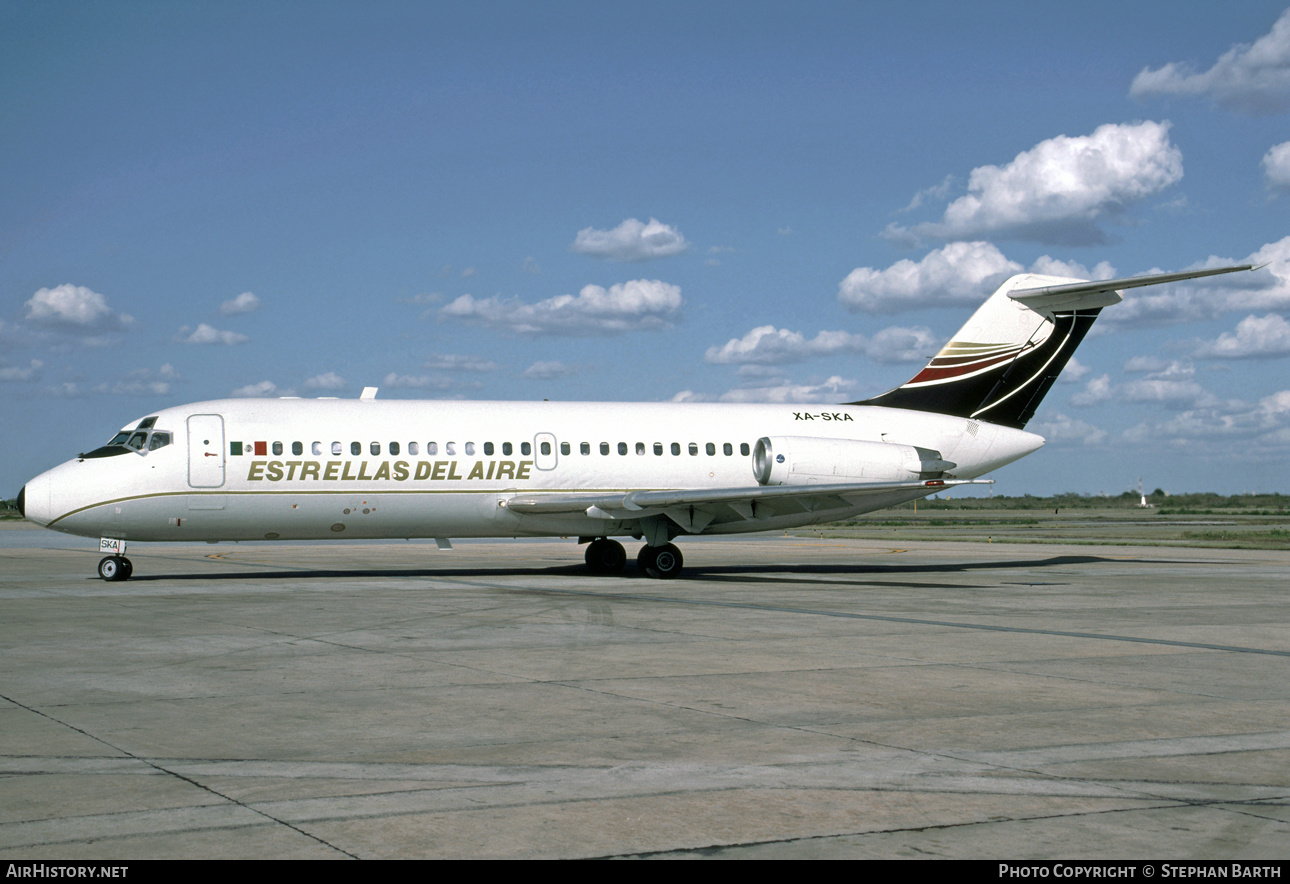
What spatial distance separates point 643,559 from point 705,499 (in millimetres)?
2423

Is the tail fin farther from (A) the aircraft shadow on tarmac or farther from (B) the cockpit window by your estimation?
(B) the cockpit window

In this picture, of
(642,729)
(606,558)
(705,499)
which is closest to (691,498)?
(705,499)

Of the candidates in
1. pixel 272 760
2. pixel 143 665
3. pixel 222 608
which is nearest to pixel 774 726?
pixel 272 760

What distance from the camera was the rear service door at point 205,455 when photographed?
22.9 metres

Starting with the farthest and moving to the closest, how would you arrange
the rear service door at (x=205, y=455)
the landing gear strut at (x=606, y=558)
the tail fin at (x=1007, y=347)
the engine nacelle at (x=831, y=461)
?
the tail fin at (x=1007, y=347), the landing gear strut at (x=606, y=558), the engine nacelle at (x=831, y=461), the rear service door at (x=205, y=455)

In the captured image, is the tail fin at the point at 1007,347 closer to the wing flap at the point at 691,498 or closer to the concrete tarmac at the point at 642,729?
the wing flap at the point at 691,498

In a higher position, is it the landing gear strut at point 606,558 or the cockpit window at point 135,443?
the cockpit window at point 135,443

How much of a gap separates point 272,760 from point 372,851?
2233mm

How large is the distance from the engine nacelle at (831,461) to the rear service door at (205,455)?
37.8 ft

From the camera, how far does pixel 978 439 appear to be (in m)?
28.2

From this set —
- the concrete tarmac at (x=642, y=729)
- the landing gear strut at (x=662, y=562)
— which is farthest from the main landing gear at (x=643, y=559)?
the concrete tarmac at (x=642, y=729)

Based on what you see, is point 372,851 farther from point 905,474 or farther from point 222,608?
point 905,474

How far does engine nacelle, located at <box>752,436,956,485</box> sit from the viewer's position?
26.1m

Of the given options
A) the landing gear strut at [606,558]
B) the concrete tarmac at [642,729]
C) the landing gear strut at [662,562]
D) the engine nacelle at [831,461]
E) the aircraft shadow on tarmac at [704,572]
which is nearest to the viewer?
the concrete tarmac at [642,729]
